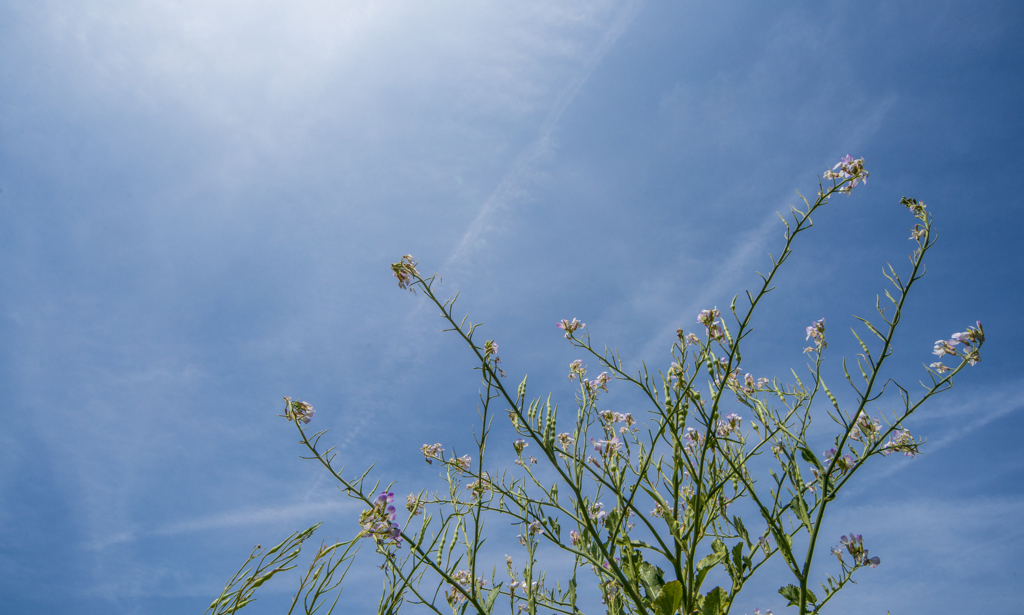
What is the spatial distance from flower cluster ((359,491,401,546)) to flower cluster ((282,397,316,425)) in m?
0.46

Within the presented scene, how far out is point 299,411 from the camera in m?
1.70

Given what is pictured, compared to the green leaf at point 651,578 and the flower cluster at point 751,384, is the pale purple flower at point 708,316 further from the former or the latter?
the green leaf at point 651,578

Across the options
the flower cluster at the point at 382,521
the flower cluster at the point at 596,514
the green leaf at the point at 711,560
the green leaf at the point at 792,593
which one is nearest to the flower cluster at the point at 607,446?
Answer: the flower cluster at the point at 596,514

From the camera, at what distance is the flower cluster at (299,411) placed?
5.23ft

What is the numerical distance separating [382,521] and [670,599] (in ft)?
3.29

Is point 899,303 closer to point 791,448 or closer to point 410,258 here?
point 791,448

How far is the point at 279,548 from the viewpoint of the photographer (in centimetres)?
105

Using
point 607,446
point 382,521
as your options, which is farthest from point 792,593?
point 382,521

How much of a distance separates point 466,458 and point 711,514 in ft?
4.35

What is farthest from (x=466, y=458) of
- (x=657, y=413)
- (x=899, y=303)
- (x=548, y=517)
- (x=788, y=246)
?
(x=899, y=303)

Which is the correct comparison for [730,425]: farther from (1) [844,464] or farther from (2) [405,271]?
(2) [405,271]

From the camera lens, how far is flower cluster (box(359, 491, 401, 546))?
4.32 ft

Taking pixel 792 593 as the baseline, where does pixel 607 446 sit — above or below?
above

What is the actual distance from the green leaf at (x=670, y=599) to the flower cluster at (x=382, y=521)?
91cm
